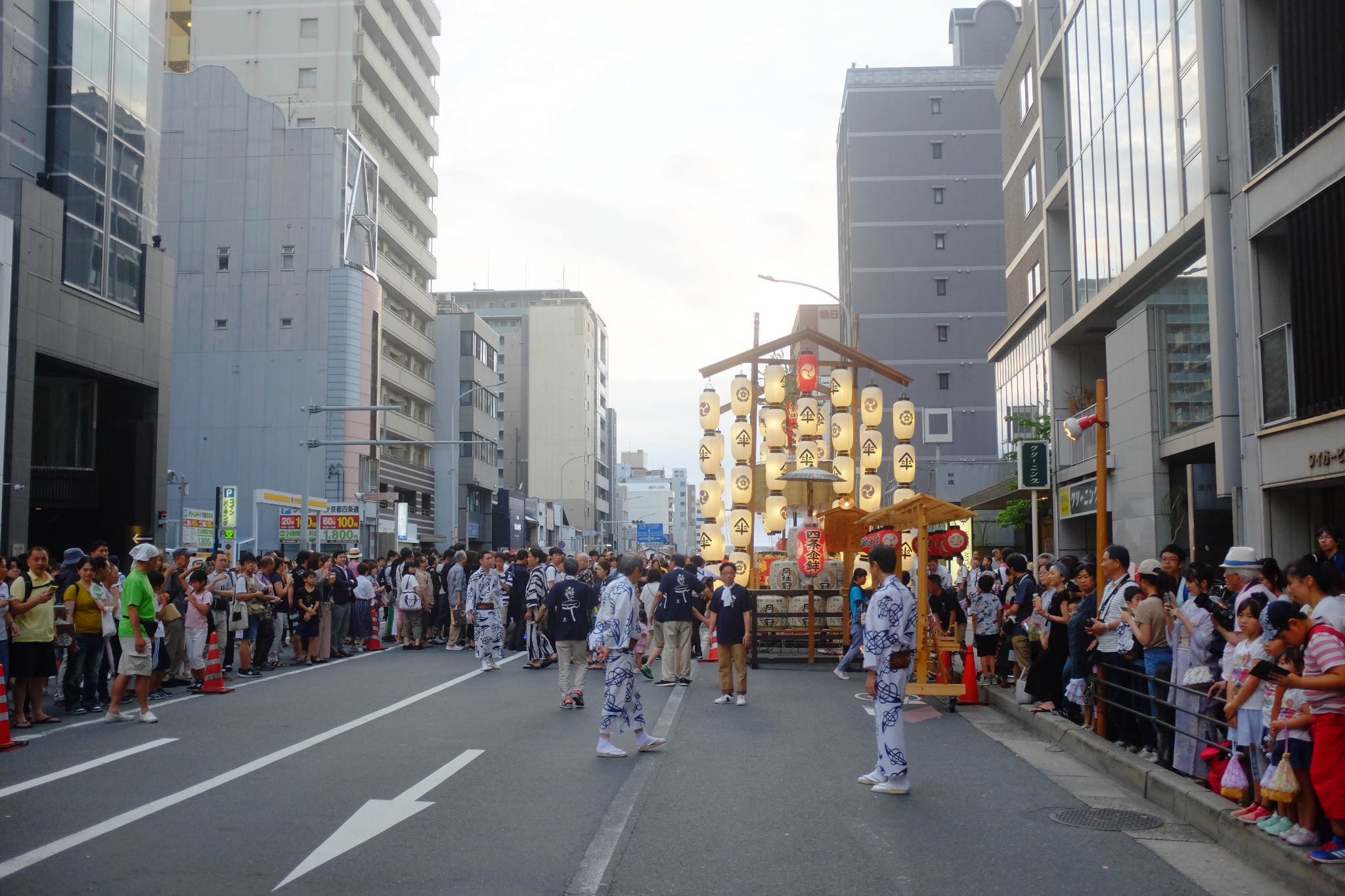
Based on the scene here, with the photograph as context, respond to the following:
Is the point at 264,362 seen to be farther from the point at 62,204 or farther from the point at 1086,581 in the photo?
the point at 1086,581

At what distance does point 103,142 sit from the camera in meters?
29.9

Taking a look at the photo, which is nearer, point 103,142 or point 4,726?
point 4,726

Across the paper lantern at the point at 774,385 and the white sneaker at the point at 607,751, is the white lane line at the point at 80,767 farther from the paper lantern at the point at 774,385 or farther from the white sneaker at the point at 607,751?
the paper lantern at the point at 774,385

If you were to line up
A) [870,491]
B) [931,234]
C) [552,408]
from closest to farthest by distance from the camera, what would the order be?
[870,491] → [931,234] → [552,408]

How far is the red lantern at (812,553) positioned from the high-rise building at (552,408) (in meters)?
77.5

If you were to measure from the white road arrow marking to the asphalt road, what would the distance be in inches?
1.0

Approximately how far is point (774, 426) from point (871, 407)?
2.43 metres

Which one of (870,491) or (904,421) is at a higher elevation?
(904,421)

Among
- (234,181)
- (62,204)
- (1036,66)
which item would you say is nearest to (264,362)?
(234,181)

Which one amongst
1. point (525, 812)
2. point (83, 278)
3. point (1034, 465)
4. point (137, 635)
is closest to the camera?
point (525, 812)

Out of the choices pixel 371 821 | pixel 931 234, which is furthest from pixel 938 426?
pixel 371 821

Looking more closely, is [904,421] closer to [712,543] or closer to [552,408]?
[712,543]

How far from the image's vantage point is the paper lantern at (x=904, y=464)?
27.0m

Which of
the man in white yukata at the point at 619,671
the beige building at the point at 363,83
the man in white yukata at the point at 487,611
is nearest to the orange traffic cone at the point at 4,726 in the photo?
the man in white yukata at the point at 619,671
